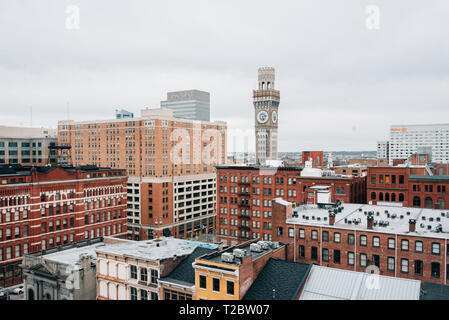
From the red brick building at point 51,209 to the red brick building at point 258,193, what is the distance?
2649cm

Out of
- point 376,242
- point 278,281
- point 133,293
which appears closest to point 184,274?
point 133,293

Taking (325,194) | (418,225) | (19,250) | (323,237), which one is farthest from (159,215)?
(418,225)

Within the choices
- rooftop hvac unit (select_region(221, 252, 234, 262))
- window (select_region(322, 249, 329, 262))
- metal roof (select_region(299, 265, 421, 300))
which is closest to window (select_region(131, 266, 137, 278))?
rooftop hvac unit (select_region(221, 252, 234, 262))

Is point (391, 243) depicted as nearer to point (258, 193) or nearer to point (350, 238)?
point (350, 238)

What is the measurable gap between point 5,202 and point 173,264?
4230 cm

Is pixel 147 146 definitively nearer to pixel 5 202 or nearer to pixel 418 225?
pixel 5 202

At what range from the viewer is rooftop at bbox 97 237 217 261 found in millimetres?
41531

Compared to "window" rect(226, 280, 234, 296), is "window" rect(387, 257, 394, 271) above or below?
below

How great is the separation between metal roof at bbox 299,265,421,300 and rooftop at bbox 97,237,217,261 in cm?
1388

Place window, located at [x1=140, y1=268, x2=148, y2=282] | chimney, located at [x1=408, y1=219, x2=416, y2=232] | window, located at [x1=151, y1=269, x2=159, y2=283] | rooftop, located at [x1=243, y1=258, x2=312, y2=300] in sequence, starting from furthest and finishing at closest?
chimney, located at [x1=408, y1=219, x2=416, y2=232]
window, located at [x1=140, y1=268, x2=148, y2=282]
window, located at [x1=151, y1=269, x2=159, y2=283]
rooftop, located at [x1=243, y1=258, x2=312, y2=300]

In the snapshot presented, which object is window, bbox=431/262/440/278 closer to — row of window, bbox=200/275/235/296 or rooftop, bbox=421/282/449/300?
rooftop, bbox=421/282/449/300

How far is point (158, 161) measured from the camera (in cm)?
11600

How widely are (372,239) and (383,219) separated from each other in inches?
302

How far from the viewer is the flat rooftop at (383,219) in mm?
45625
